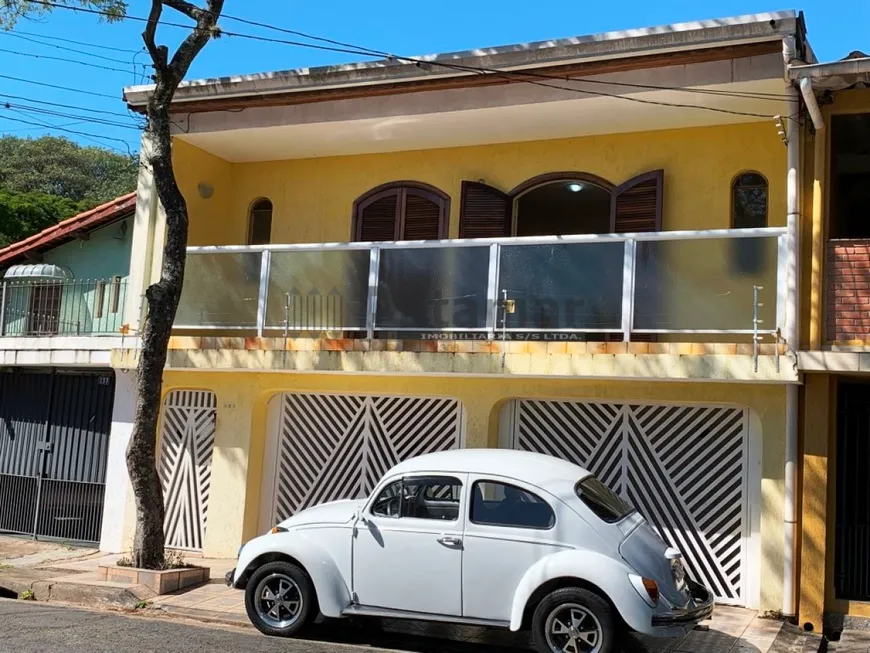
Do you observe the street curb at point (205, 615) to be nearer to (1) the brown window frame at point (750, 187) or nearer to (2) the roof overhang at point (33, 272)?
(1) the brown window frame at point (750, 187)

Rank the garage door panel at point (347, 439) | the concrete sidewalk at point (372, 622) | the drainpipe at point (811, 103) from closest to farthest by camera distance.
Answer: the concrete sidewalk at point (372, 622) < the drainpipe at point (811, 103) < the garage door panel at point (347, 439)

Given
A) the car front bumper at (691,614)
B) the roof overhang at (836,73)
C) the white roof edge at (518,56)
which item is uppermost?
the white roof edge at (518,56)

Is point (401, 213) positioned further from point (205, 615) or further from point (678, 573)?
point (678, 573)

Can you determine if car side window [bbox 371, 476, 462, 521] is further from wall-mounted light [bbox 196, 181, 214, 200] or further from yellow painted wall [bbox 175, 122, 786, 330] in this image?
wall-mounted light [bbox 196, 181, 214, 200]

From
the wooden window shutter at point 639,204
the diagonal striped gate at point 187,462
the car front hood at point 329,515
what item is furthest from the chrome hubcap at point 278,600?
the wooden window shutter at point 639,204

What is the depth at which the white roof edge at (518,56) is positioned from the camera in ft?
30.2

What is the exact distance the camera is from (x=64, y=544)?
12.9m

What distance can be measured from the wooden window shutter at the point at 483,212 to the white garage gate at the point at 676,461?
241cm

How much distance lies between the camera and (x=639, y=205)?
36.8 ft

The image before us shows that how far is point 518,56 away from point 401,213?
305cm

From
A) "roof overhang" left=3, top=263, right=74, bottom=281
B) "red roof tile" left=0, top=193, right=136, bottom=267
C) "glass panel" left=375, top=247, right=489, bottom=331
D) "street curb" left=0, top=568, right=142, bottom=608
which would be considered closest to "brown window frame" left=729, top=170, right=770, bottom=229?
"glass panel" left=375, top=247, right=489, bottom=331

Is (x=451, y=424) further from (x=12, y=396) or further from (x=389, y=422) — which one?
(x=12, y=396)

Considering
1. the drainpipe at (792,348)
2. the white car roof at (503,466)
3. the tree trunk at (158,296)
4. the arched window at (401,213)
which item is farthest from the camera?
the arched window at (401,213)

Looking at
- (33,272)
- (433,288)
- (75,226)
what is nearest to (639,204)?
(433,288)
